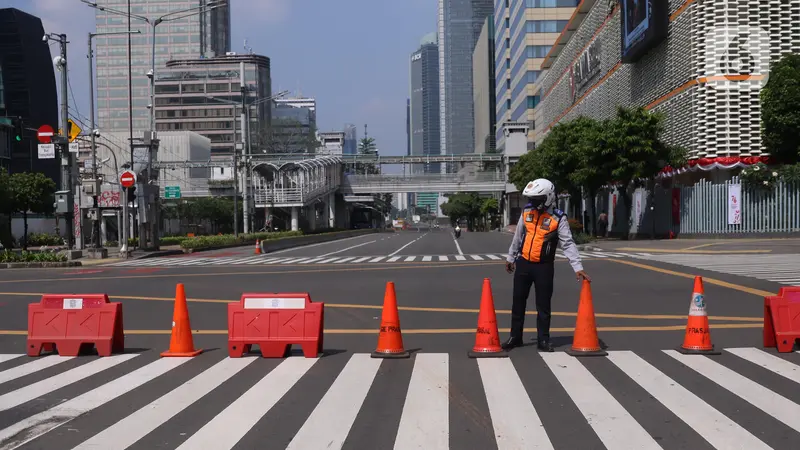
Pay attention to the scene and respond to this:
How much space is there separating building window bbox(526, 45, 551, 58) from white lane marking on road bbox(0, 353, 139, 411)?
85326 mm

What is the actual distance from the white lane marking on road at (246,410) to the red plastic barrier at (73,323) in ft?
7.80

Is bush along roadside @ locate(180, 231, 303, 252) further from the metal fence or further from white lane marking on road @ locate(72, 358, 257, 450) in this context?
white lane marking on road @ locate(72, 358, 257, 450)

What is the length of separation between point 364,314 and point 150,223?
2861cm

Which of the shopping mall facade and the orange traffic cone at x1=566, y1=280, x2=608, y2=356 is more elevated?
the shopping mall facade

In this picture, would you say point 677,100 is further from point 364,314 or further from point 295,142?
point 295,142

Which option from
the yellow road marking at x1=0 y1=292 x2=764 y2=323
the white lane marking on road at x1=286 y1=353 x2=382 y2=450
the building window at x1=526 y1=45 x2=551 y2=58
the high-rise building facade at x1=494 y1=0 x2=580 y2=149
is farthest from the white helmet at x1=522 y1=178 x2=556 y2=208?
the building window at x1=526 y1=45 x2=551 y2=58

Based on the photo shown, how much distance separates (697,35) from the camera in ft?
119

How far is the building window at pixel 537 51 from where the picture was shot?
295ft

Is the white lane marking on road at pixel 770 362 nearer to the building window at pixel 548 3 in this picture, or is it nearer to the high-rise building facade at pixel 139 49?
the building window at pixel 548 3

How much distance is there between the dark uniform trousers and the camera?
935 centimetres

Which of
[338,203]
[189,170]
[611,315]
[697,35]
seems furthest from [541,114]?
[611,315]

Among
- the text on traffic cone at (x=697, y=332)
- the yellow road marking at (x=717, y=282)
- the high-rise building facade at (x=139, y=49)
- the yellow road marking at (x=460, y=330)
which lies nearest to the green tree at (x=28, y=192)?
the yellow road marking at (x=717, y=282)

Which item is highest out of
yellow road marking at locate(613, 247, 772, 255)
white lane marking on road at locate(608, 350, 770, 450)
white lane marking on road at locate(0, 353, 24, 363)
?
yellow road marking at locate(613, 247, 772, 255)

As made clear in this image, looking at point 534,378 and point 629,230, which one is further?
point 629,230
